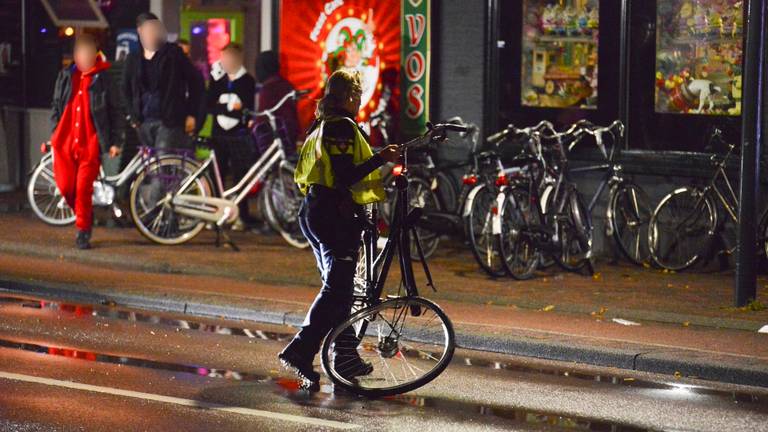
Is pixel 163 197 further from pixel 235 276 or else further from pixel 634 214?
pixel 634 214

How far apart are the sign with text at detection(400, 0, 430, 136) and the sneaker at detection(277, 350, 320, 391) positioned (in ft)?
25.6

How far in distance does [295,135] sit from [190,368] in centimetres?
788

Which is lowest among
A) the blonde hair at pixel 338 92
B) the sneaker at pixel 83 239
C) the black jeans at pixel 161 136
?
the sneaker at pixel 83 239

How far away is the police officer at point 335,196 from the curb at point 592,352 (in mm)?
1971

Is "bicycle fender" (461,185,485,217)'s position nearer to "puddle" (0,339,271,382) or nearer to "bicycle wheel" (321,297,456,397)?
"bicycle wheel" (321,297,456,397)

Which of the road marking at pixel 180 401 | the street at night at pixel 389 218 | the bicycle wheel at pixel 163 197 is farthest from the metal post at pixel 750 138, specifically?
the bicycle wheel at pixel 163 197

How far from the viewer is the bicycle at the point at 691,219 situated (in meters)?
14.1

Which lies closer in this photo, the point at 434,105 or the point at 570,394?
the point at 570,394

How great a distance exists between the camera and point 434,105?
1642cm

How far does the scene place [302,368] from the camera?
8805 mm

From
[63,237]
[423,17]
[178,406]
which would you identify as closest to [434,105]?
[423,17]

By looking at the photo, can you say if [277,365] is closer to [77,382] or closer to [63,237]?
[77,382]

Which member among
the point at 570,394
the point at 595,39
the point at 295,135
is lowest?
the point at 570,394

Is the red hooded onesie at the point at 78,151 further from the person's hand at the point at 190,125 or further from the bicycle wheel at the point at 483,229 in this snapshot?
the bicycle wheel at the point at 483,229
